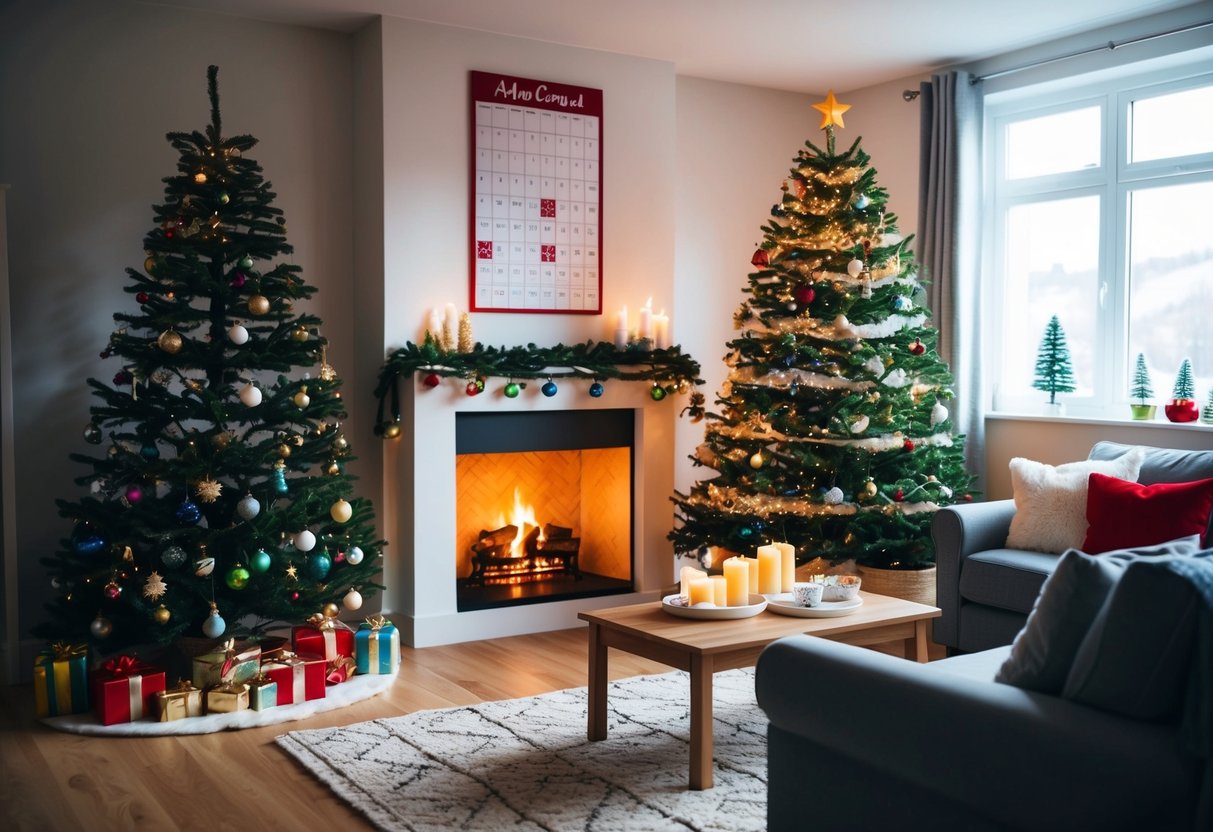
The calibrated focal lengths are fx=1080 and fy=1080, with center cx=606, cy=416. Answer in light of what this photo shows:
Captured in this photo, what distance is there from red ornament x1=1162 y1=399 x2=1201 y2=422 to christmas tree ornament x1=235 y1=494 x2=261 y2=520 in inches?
149

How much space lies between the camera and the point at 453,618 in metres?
4.83

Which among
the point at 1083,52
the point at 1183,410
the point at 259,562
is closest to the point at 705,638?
the point at 259,562

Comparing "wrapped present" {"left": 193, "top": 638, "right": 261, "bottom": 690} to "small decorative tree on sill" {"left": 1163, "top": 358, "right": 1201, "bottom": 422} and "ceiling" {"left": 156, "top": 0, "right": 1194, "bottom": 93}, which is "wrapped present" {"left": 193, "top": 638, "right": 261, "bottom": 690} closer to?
"ceiling" {"left": 156, "top": 0, "right": 1194, "bottom": 93}

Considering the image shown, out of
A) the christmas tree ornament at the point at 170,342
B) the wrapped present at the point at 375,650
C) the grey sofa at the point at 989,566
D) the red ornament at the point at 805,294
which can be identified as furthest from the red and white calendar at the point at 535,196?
the grey sofa at the point at 989,566

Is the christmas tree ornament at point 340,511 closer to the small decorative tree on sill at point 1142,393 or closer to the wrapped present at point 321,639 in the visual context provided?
the wrapped present at point 321,639

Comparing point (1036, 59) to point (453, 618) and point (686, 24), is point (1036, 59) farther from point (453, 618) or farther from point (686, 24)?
point (453, 618)

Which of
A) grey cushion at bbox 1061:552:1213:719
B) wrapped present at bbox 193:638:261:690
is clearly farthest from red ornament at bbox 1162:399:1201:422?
wrapped present at bbox 193:638:261:690

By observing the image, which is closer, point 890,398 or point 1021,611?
point 1021,611

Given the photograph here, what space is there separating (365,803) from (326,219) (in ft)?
9.48

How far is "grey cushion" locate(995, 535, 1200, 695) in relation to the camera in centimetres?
201

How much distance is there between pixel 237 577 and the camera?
3.79m

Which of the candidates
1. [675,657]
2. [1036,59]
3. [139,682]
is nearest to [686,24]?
[1036,59]

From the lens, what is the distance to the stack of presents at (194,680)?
367 centimetres

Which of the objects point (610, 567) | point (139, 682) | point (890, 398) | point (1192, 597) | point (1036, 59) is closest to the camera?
point (1192, 597)
